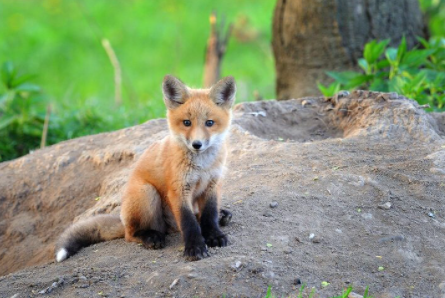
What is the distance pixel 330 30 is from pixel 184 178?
3789mm

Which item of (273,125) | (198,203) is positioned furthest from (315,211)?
(273,125)

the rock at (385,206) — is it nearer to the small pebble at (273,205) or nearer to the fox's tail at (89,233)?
the small pebble at (273,205)

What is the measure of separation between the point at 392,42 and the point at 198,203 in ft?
13.0

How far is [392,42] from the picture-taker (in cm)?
697

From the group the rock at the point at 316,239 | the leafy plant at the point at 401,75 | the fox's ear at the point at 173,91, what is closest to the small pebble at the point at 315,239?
the rock at the point at 316,239

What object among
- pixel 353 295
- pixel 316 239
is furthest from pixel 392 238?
pixel 353 295

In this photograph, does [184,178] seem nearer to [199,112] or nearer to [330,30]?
[199,112]

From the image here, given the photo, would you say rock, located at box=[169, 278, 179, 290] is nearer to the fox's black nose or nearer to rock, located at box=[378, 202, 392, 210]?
the fox's black nose

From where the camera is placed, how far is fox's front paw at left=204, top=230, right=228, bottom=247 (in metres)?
3.65

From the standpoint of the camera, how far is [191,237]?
361cm

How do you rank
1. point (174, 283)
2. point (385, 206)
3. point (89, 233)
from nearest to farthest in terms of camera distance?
point (174, 283) < point (385, 206) < point (89, 233)

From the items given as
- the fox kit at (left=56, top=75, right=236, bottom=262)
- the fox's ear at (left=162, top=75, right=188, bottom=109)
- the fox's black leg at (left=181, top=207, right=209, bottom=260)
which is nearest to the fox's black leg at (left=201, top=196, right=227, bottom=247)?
the fox kit at (left=56, top=75, right=236, bottom=262)

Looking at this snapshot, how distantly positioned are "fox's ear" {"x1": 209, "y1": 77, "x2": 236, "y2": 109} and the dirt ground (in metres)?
0.74

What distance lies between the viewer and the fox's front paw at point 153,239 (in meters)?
3.91
